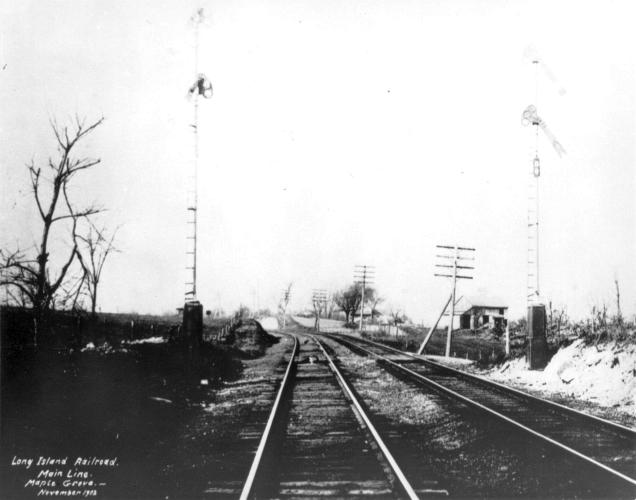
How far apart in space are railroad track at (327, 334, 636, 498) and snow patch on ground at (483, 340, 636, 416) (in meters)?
1.53

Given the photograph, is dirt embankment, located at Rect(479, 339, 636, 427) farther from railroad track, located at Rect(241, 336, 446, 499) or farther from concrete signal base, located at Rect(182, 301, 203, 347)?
concrete signal base, located at Rect(182, 301, 203, 347)

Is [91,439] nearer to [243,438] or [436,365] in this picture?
[243,438]

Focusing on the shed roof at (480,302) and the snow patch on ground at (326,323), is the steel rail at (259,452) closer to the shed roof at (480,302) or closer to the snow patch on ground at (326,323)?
the snow patch on ground at (326,323)

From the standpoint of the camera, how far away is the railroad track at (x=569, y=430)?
20.3 ft

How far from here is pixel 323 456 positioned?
6934 mm

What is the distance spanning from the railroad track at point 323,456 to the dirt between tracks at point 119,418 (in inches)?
19.8

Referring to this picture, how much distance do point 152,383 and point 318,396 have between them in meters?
3.69

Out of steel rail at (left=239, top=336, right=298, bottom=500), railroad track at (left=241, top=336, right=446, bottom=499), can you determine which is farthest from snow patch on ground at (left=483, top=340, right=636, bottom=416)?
steel rail at (left=239, top=336, right=298, bottom=500)

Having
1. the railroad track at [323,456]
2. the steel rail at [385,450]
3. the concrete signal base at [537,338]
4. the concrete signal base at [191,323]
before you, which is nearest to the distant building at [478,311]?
the concrete signal base at [537,338]

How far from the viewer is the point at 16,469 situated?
21.2ft

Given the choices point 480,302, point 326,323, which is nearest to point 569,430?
point 480,302

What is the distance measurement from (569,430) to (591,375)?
535 cm

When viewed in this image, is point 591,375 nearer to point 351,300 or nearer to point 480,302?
point 480,302

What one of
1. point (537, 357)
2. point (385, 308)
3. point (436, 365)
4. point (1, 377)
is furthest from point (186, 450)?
point (385, 308)
